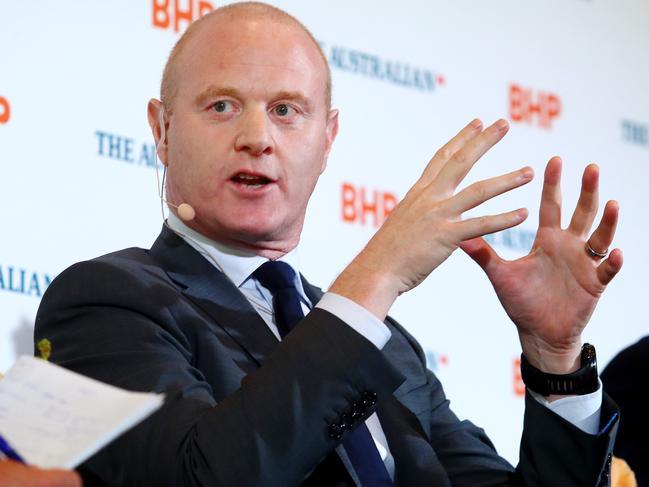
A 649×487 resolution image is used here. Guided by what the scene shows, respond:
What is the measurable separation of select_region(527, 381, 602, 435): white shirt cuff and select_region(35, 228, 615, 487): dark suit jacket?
0.07 ft

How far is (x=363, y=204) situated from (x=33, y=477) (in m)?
1.78

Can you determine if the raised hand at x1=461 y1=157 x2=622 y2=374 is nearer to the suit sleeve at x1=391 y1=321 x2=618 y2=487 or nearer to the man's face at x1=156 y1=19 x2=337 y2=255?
the suit sleeve at x1=391 y1=321 x2=618 y2=487

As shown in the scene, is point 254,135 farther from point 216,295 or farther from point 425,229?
point 425,229

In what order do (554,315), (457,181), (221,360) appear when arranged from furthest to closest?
(554,315) → (221,360) → (457,181)

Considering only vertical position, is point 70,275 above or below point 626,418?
above

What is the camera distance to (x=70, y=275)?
78.7 inches

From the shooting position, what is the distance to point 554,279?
2.10 meters

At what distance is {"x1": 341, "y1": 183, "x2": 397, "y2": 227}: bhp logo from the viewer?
289cm

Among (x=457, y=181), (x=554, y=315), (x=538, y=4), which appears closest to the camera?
(x=457, y=181)

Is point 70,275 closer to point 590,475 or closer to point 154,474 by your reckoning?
point 154,474

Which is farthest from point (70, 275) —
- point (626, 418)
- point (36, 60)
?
point (626, 418)

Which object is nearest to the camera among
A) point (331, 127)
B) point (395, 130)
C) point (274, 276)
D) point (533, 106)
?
point (274, 276)

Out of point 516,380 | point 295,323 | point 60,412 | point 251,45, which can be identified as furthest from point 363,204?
point 60,412

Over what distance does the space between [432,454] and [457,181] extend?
54cm
